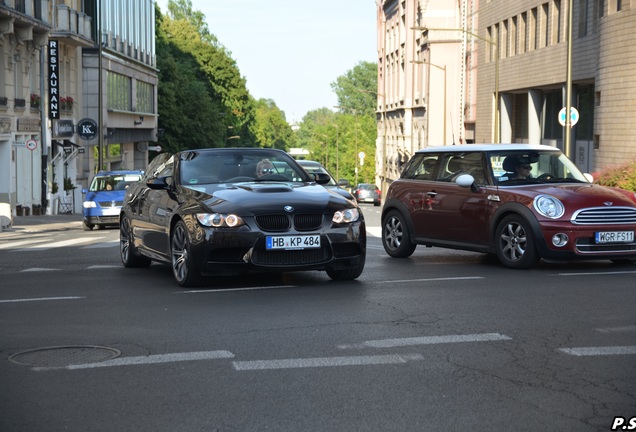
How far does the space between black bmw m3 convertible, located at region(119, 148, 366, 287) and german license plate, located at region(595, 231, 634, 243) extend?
Answer: 3.19 metres

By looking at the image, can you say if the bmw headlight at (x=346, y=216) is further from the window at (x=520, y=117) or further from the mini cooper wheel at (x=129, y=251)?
the window at (x=520, y=117)

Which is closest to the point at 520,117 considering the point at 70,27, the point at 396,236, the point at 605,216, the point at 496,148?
the point at 70,27

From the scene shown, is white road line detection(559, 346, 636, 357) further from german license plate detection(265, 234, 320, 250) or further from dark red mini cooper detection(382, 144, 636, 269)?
dark red mini cooper detection(382, 144, 636, 269)

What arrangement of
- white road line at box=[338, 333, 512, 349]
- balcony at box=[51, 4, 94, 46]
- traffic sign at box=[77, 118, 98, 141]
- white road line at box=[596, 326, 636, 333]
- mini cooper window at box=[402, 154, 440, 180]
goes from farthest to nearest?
1. balcony at box=[51, 4, 94, 46]
2. traffic sign at box=[77, 118, 98, 141]
3. mini cooper window at box=[402, 154, 440, 180]
4. white road line at box=[596, 326, 636, 333]
5. white road line at box=[338, 333, 512, 349]

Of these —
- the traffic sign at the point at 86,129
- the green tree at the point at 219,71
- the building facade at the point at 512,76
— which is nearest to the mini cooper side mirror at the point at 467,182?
the building facade at the point at 512,76

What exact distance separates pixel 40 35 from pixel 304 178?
38336 millimetres

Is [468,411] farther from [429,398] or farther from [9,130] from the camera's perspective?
[9,130]

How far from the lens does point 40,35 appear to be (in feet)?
161

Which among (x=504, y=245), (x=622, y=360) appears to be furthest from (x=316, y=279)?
(x=622, y=360)

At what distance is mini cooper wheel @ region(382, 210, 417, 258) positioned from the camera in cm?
1614

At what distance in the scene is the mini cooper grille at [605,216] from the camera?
44.4ft

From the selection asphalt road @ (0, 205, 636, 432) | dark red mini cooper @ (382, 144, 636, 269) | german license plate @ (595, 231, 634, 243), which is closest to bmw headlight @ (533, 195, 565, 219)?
dark red mini cooper @ (382, 144, 636, 269)

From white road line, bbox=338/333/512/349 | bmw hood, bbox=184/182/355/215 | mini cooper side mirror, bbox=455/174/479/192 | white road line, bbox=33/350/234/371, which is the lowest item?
white road line, bbox=33/350/234/371

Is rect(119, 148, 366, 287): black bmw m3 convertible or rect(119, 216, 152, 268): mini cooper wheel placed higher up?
rect(119, 148, 366, 287): black bmw m3 convertible
